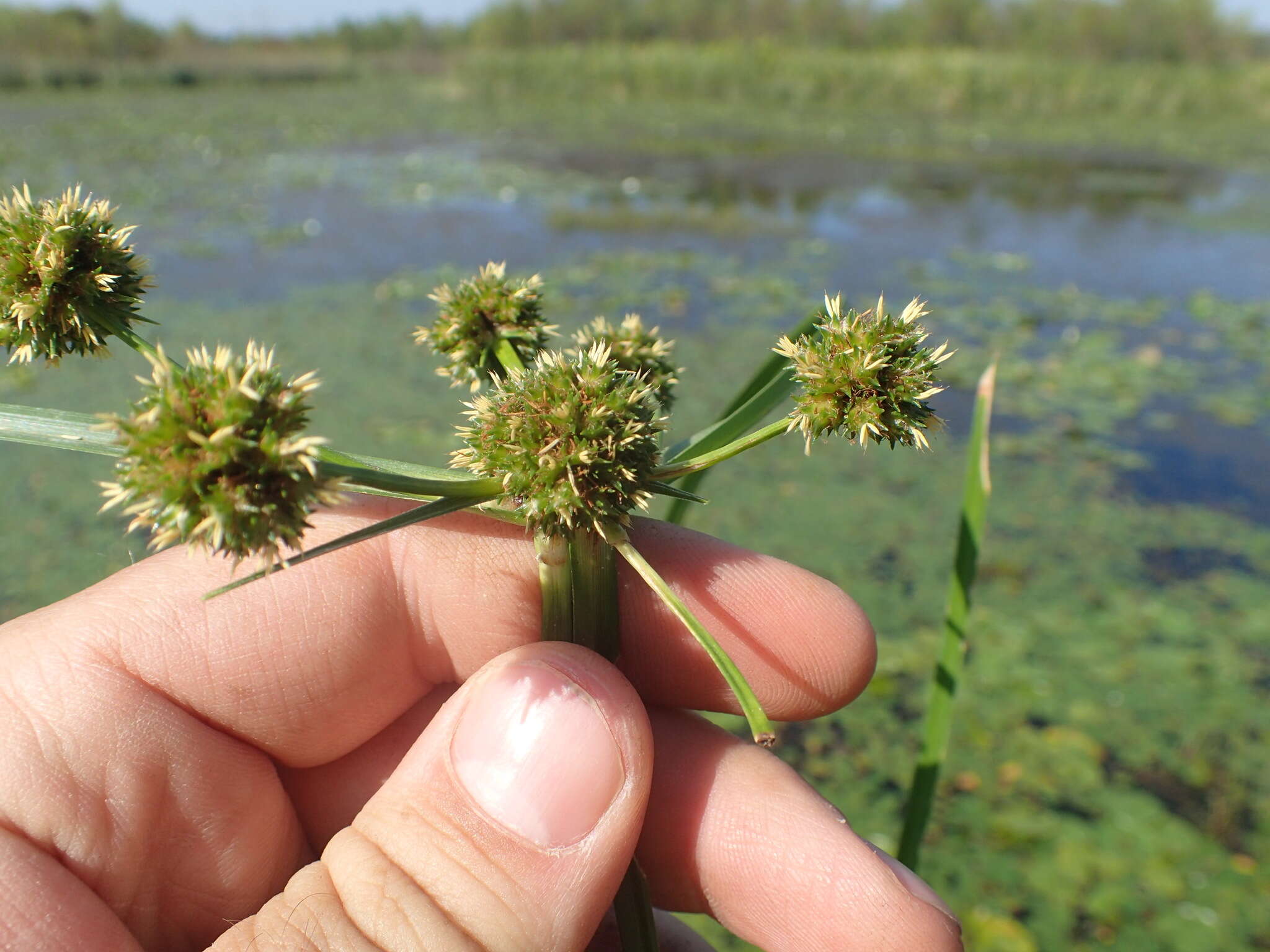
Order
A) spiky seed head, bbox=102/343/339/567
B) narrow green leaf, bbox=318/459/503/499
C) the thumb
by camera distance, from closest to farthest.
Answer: spiky seed head, bbox=102/343/339/567 < narrow green leaf, bbox=318/459/503/499 < the thumb

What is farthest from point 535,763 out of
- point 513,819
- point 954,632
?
point 954,632

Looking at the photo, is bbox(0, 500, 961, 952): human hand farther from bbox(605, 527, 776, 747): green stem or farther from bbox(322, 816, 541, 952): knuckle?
bbox(605, 527, 776, 747): green stem

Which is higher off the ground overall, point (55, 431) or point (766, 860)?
point (55, 431)

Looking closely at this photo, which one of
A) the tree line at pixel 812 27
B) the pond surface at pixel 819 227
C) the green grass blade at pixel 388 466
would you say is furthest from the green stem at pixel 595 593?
the tree line at pixel 812 27

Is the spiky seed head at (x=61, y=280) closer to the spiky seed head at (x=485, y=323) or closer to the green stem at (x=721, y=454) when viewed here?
the spiky seed head at (x=485, y=323)

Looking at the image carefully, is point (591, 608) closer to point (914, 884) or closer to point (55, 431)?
point (55, 431)

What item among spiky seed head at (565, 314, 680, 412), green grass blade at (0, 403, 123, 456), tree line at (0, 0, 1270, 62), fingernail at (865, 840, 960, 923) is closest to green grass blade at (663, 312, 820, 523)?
spiky seed head at (565, 314, 680, 412)
